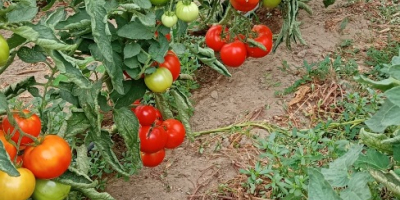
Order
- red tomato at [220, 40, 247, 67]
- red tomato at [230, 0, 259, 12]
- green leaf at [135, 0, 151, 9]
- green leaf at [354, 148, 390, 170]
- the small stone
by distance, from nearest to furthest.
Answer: green leaf at [354, 148, 390, 170] → green leaf at [135, 0, 151, 9] → red tomato at [230, 0, 259, 12] → red tomato at [220, 40, 247, 67] → the small stone

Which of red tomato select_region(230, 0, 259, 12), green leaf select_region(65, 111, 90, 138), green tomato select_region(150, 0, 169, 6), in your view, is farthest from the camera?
red tomato select_region(230, 0, 259, 12)

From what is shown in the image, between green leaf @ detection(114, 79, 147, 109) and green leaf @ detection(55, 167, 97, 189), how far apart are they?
37 cm

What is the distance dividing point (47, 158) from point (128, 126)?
0.48 metres

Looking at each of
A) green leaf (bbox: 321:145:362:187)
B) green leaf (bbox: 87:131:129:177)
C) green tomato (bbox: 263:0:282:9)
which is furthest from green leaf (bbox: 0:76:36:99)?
green tomato (bbox: 263:0:282:9)

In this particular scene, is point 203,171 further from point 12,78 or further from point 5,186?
point 12,78

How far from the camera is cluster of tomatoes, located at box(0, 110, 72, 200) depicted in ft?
4.34

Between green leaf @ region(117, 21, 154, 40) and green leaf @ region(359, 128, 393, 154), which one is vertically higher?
green leaf @ region(359, 128, 393, 154)

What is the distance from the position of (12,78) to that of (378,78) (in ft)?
7.10

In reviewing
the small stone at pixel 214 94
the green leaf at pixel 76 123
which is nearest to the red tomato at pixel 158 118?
the green leaf at pixel 76 123

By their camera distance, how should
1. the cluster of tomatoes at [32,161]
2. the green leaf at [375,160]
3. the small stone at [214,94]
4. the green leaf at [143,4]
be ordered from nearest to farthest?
1. the green leaf at [375,160]
2. the cluster of tomatoes at [32,161]
3. the green leaf at [143,4]
4. the small stone at [214,94]

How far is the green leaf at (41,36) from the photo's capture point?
1.27m

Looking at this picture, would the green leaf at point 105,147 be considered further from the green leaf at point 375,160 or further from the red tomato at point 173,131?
the green leaf at point 375,160

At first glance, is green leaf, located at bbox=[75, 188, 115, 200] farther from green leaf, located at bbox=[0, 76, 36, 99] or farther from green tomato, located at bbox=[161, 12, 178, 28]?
green tomato, located at bbox=[161, 12, 178, 28]

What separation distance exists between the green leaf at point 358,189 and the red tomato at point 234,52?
50.1 inches
